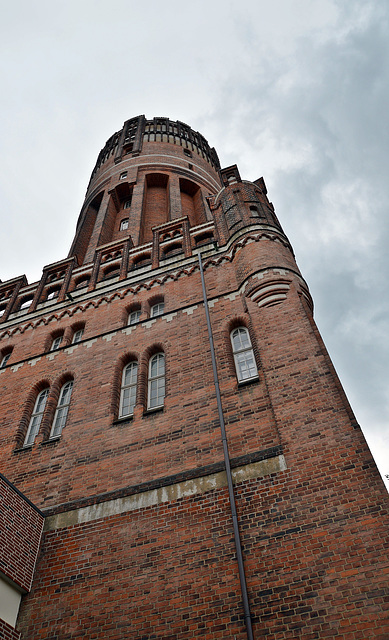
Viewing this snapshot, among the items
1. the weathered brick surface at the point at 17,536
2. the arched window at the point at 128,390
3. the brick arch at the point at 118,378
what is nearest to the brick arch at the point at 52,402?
the brick arch at the point at 118,378

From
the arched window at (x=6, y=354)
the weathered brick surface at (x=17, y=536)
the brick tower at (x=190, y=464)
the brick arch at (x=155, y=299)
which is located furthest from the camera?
the arched window at (x=6, y=354)

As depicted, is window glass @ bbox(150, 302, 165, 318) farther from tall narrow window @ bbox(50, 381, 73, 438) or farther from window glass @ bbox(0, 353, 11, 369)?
window glass @ bbox(0, 353, 11, 369)

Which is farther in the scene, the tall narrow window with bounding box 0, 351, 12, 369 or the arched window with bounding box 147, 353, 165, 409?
the tall narrow window with bounding box 0, 351, 12, 369

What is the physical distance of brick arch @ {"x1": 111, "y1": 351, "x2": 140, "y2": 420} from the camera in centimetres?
1256

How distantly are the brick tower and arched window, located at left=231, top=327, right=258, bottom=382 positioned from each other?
49 mm

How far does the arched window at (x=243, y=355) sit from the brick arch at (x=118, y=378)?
2.55m

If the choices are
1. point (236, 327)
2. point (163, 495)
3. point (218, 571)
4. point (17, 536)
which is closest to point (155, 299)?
A: point (236, 327)

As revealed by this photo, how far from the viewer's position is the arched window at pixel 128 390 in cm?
1263

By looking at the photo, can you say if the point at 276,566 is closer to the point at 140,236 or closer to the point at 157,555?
the point at 157,555

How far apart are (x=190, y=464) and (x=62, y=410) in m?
4.80

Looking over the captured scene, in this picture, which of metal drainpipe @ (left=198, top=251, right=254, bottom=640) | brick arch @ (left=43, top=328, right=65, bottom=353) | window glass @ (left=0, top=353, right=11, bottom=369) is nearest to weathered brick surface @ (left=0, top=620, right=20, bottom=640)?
metal drainpipe @ (left=198, top=251, right=254, bottom=640)

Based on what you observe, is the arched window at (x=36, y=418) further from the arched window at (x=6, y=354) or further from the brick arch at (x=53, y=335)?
the arched window at (x=6, y=354)

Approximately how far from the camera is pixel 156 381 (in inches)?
512

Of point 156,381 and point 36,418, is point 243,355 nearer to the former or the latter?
point 156,381
